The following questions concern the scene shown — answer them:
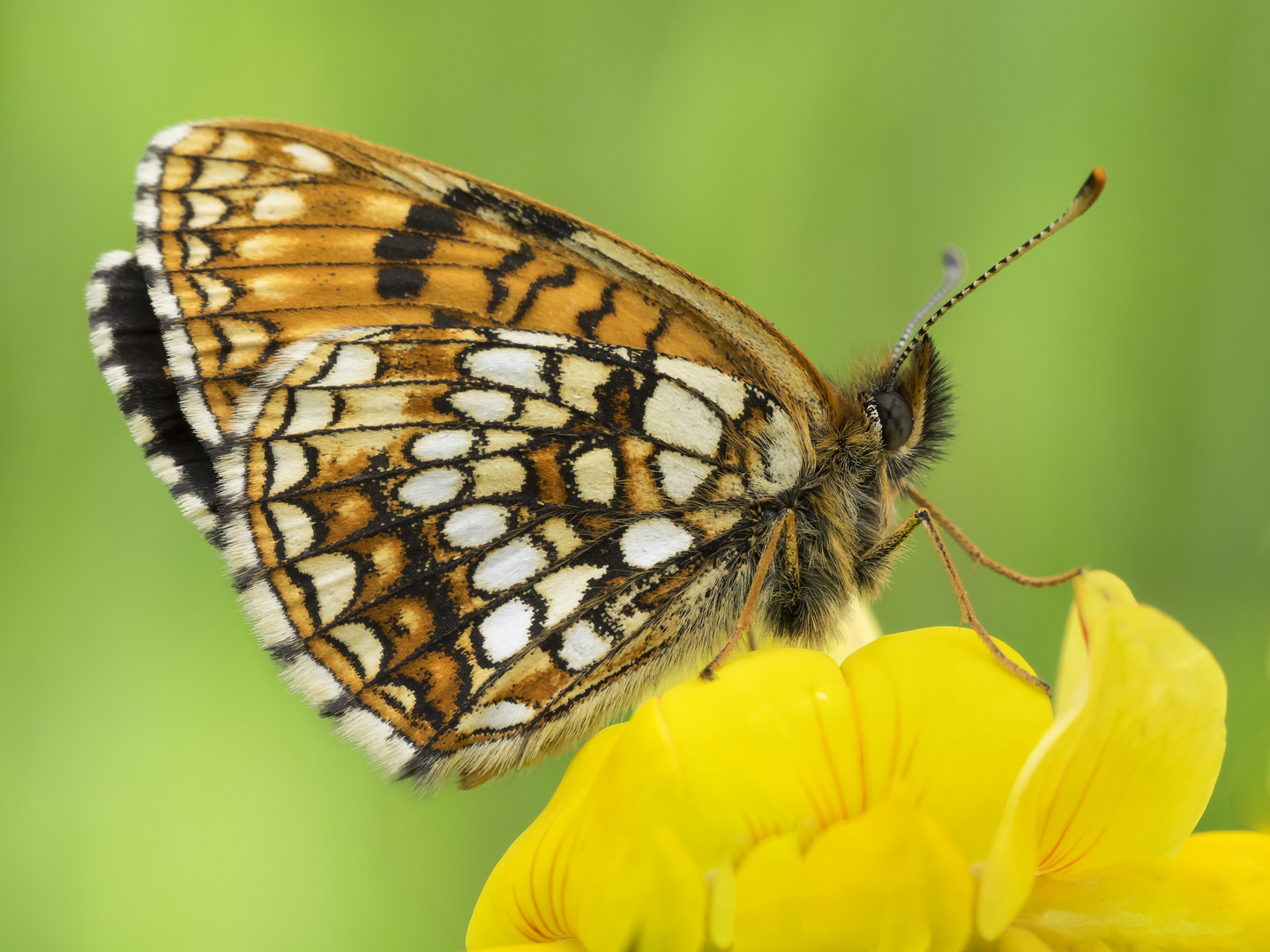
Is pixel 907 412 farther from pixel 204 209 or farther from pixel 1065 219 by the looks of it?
pixel 204 209

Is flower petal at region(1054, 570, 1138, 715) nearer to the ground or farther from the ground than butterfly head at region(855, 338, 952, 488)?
nearer to the ground

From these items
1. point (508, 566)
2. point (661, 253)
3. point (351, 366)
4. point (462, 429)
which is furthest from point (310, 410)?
point (661, 253)

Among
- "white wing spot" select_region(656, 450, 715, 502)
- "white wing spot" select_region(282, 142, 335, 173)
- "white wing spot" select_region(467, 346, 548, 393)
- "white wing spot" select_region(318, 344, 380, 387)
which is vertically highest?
"white wing spot" select_region(282, 142, 335, 173)

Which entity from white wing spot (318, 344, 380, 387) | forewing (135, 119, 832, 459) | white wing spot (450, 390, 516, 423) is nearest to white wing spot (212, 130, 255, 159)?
forewing (135, 119, 832, 459)

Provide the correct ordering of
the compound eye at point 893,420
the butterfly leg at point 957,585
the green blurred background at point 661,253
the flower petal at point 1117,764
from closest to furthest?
the flower petal at point 1117,764, the butterfly leg at point 957,585, the compound eye at point 893,420, the green blurred background at point 661,253

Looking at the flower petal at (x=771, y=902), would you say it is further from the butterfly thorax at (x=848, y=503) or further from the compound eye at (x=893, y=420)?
the compound eye at (x=893, y=420)

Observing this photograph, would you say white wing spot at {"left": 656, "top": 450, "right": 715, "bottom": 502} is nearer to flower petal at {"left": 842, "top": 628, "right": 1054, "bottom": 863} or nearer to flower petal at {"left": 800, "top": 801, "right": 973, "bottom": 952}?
flower petal at {"left": 842, "top": 628, "right": 1054, "bottom": 863}

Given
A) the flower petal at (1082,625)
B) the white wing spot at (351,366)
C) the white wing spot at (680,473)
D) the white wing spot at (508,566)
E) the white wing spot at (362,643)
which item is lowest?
the flower petal at (1082,625)

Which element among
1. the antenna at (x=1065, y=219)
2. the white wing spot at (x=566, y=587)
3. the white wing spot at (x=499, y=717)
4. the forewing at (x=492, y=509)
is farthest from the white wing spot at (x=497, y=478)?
the antenna at (x=1065, y=219)
